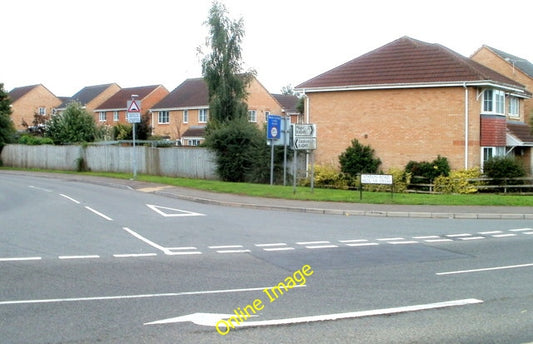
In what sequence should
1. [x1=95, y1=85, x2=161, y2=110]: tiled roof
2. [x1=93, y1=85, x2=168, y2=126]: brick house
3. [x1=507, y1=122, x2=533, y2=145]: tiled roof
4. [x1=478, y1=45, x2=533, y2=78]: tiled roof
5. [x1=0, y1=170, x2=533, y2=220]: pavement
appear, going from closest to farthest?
[x1=0, y1=170, x2=533, y2=220]: pavement → [x1=507, y1=122, x2=533, y2=145]: tiled roof → [x1=478, y1=45, x2=533, y2=78]: tiled roof → [x1=93, y1=85, x2=168, y2=126]: brick house → [x1=95, y1=85, x2=161, y2=110]: tiled roof

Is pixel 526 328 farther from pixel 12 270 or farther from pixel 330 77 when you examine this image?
pixel 330 77

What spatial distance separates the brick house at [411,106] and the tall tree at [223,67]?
10355 mm

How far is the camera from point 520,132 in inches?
1211

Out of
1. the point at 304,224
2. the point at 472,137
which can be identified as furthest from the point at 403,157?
the point at 304,224

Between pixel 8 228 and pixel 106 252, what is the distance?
14.5 ft

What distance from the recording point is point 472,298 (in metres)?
7.60

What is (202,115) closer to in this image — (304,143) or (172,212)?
(304,143)

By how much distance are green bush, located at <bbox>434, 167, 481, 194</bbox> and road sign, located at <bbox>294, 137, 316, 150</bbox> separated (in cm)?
746

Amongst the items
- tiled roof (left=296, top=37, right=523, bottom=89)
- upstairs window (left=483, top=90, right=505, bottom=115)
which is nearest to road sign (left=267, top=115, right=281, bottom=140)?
tiled roof (left=296, top=37, right=523, bottom=89)

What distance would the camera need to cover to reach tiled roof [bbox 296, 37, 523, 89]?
2739 cm

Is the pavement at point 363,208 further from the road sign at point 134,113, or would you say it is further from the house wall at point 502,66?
the house wall at point 502,66

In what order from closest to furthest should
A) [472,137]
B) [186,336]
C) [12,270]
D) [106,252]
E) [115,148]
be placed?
[186,336], [12,270], [106,252], [472,137], [115,148]

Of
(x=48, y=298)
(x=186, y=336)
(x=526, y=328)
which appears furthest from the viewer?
(x=48, y=298)

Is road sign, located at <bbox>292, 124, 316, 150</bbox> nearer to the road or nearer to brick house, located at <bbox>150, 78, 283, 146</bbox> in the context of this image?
the road
